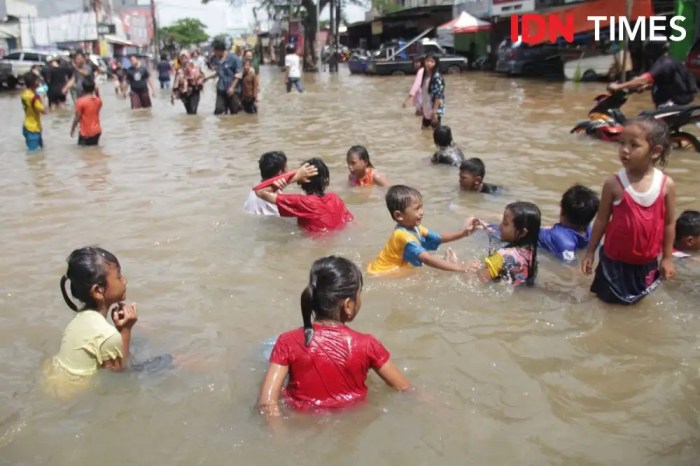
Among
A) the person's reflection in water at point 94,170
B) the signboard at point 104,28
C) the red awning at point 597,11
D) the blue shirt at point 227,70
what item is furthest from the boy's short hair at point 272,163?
the signboard at point 104,28

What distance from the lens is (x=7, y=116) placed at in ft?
53.9

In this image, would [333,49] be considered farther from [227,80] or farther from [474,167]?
[474,167]

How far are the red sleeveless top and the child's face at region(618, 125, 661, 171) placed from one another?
0.15 metres

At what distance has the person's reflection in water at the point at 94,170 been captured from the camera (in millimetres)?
7897

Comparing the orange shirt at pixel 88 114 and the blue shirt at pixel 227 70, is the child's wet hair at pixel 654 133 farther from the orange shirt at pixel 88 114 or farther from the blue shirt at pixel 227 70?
the blue shirt at pixel 227 70

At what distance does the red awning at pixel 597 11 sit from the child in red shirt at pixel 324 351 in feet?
66.2

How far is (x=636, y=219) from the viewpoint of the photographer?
3.58 metres

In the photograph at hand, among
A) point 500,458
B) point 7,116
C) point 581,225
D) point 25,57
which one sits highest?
point 25,57

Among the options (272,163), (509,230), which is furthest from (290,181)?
(509,230)

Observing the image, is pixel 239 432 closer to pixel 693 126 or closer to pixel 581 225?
pixel 581 225

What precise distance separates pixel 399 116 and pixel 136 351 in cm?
1114

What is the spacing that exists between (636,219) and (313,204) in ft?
8.55

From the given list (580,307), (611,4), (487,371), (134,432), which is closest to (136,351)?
(134,432)

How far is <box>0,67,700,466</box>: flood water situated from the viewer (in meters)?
2.71
